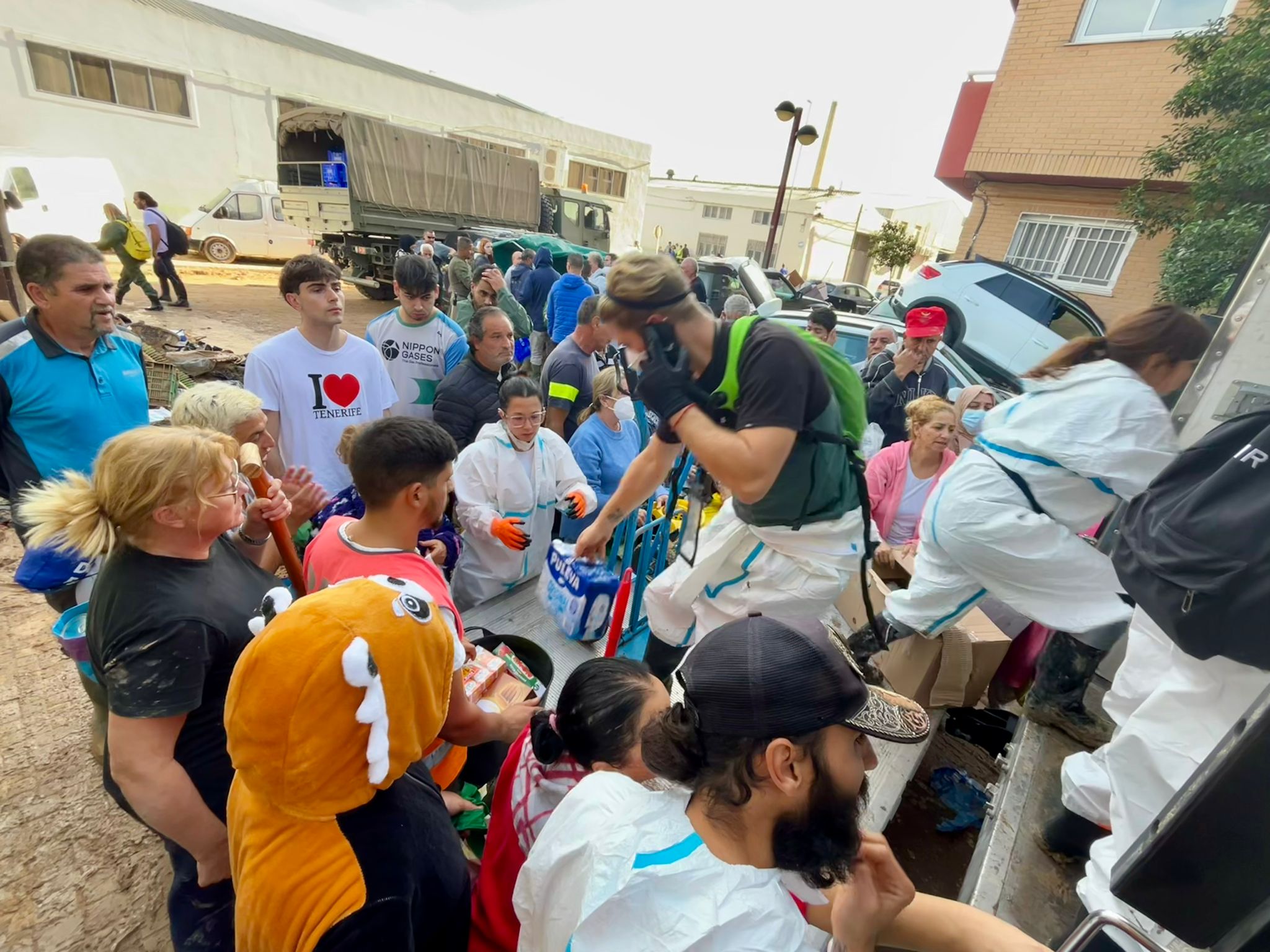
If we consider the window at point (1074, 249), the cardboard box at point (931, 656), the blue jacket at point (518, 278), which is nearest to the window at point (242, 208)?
the blue jacket at point (518, 278)

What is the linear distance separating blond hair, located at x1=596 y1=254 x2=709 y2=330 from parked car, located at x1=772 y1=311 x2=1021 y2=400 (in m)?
4.53

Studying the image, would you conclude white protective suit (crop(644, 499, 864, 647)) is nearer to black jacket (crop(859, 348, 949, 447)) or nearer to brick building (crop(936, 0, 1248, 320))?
black jacket (crop(859, 348, 949, 447))

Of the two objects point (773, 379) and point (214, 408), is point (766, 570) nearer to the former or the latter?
point (773, 379)

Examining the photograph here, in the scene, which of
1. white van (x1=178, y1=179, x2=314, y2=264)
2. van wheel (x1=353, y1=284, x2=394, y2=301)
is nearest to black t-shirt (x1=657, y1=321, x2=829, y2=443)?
van wheel (x1=353, y1=284, x2=394, y2=301)

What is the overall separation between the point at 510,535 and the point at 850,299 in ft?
37.7

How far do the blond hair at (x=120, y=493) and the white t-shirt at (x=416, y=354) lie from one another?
9.24ft

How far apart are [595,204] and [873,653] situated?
19951 mm

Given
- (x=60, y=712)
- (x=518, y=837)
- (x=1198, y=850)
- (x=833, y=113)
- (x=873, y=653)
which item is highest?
(x=833, y=113)

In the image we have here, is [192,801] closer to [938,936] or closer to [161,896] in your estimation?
[161,896]

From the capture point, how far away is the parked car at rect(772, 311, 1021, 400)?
18.8ft

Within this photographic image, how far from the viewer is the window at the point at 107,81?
57.2 feet

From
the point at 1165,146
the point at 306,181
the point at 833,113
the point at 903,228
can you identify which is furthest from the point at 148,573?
the point at 833,113

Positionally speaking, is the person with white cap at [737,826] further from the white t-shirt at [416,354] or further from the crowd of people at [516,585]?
the white t-shirt at [416,354]

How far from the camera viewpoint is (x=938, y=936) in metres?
1.33
